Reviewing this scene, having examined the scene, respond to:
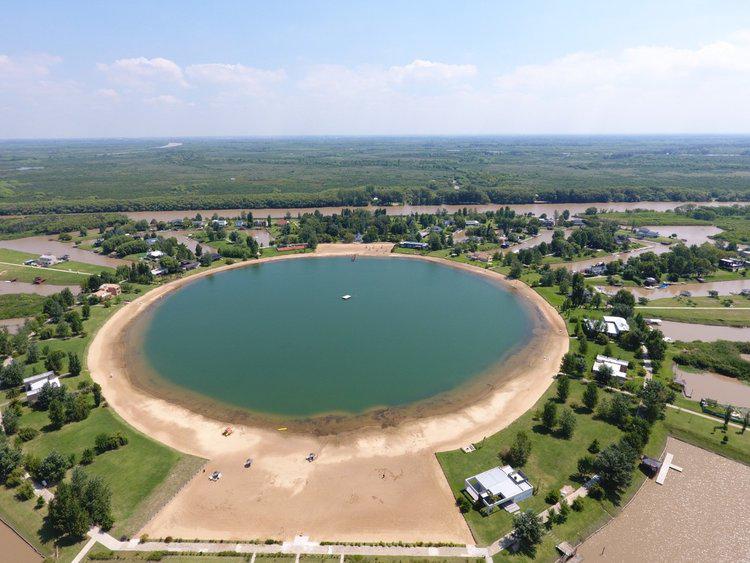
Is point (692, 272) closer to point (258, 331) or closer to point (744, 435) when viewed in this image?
point (744, 435)

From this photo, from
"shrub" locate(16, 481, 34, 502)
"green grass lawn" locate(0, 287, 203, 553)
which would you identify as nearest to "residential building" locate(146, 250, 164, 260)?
"green grass lawn" locate(0, 287, 203, 553)

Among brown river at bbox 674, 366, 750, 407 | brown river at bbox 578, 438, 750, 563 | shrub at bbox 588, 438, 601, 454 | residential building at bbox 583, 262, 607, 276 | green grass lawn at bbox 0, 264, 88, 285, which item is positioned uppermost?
residential building at bbox 583, 262, 607, 276

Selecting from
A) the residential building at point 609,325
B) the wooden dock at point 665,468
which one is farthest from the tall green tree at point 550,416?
the residential building at point 609,325

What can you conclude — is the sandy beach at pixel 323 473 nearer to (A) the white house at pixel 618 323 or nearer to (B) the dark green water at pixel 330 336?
(B) the dark green water at pixel 330 336

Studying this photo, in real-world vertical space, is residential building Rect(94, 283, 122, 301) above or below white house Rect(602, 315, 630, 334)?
below

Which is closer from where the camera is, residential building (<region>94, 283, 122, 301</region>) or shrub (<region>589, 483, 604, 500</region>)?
shrub (<region>589, 483, 604, 500</region>)

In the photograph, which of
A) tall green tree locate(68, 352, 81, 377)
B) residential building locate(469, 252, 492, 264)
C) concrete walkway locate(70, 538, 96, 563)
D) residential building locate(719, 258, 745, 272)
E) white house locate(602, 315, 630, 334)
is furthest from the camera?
residential building locate(469, 252, 492, 264)

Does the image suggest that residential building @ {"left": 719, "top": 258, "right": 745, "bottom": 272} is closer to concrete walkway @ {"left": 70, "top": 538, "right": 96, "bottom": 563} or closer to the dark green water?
the dark green water
